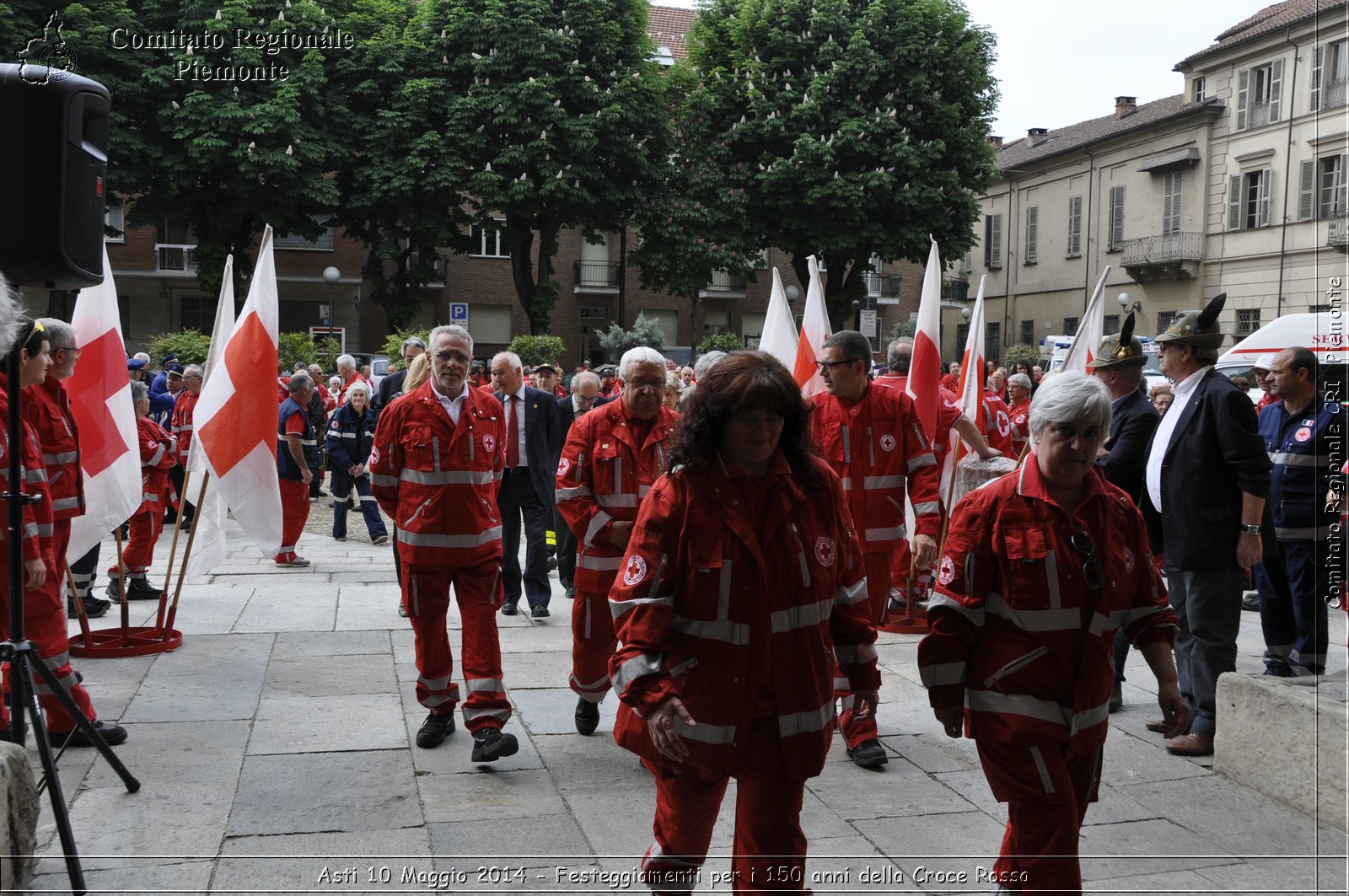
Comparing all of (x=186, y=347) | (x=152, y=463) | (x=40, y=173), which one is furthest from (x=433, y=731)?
(x=186, y=347)

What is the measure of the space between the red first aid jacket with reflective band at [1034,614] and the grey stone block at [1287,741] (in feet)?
6.27

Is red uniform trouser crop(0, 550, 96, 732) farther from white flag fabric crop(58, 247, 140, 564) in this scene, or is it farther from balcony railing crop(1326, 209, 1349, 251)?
balcony railing crop(1326, 209, 1349, 251)

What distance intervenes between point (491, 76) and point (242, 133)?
7364 millimetres

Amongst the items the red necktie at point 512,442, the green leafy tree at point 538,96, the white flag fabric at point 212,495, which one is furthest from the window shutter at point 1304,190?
the white flag fabric at point 212,495

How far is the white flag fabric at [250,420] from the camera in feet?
23.0

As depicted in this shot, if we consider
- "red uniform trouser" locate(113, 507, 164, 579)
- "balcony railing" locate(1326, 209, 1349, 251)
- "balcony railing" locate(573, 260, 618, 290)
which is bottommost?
"red uniform trouser" locate(113, 507, 164, 579)

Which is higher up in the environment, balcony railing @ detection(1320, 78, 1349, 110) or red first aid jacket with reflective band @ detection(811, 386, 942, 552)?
balcony railing @ detection(1320, 78, 1349, 110)

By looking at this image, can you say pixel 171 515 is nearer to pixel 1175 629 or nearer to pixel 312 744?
pixel 312 744

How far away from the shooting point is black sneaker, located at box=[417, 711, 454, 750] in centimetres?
570

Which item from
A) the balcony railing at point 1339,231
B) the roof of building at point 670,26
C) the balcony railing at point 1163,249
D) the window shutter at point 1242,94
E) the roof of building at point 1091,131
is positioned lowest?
the balcony railing at point 1339,231

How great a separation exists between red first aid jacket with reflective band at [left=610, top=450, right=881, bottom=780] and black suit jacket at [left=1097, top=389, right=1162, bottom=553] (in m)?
3.65

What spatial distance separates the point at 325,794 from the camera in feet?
16.4

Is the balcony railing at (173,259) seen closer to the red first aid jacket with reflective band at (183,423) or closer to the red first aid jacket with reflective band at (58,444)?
the red first aid jacket with reflective band at (183,423)

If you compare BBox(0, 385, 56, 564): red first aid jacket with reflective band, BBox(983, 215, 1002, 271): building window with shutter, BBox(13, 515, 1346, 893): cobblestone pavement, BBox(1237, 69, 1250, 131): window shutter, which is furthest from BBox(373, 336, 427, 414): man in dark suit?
BBox(983, 215, 1002, 271): building window with shutter
